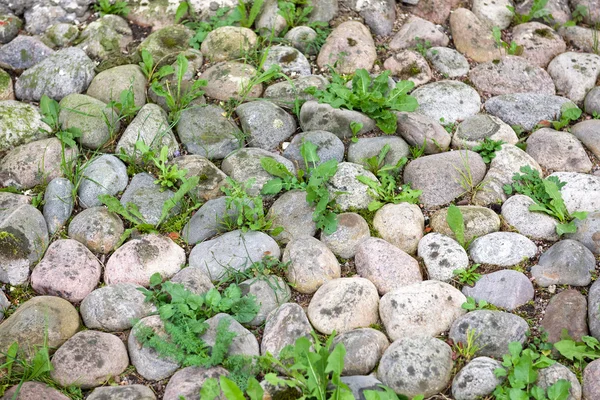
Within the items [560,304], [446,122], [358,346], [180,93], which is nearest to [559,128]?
[446,122]

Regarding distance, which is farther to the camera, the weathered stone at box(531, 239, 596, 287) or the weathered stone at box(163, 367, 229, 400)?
the weathered stone at box(531, 239, 596, 287)

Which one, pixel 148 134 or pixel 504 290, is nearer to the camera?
pixel 504 290

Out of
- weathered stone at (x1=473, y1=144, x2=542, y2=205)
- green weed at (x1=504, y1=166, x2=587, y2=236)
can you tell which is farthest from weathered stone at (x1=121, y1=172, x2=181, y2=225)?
green weed at (x1=504, y1=166, x2=587, y2=236)

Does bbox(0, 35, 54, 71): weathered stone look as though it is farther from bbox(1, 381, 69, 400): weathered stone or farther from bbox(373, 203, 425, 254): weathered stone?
bbox(373, 203, 425, 254): weathered stone

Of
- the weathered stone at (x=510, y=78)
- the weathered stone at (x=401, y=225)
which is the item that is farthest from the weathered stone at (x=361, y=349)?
the weathered stone at (x=510, y=78)

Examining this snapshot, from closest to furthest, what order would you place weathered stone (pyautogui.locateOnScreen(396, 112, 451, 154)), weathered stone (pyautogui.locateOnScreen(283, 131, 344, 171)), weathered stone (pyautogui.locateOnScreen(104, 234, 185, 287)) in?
weathered stone (pyautogui.locateOnScreen(104, 234, 185, 287)) → weathered stone (pyautogui.locateOnScreen(283, 131, 344, 171)) → weathered stone (pyautogui.locateOnScreen(396, 112, 451, 154))

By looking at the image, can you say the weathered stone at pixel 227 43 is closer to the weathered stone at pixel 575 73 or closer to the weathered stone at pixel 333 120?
the weathered stone at pixel 333 120

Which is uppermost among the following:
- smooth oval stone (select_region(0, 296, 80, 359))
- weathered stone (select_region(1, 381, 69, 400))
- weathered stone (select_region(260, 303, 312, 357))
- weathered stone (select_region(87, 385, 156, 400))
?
weathered stone (select_region(260, 303, 312, 357))

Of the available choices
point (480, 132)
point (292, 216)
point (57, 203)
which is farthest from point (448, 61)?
point (57, 203)

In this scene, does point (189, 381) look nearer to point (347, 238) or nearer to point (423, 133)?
point (347, 238)

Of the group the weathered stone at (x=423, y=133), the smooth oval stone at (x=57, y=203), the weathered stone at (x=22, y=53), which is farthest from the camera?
the weathered stone at (x=22, y=53)

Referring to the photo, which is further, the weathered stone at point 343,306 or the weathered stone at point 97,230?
the weathered stone at point 97,230

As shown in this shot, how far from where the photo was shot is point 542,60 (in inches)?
211

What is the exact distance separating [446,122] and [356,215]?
1162mm
